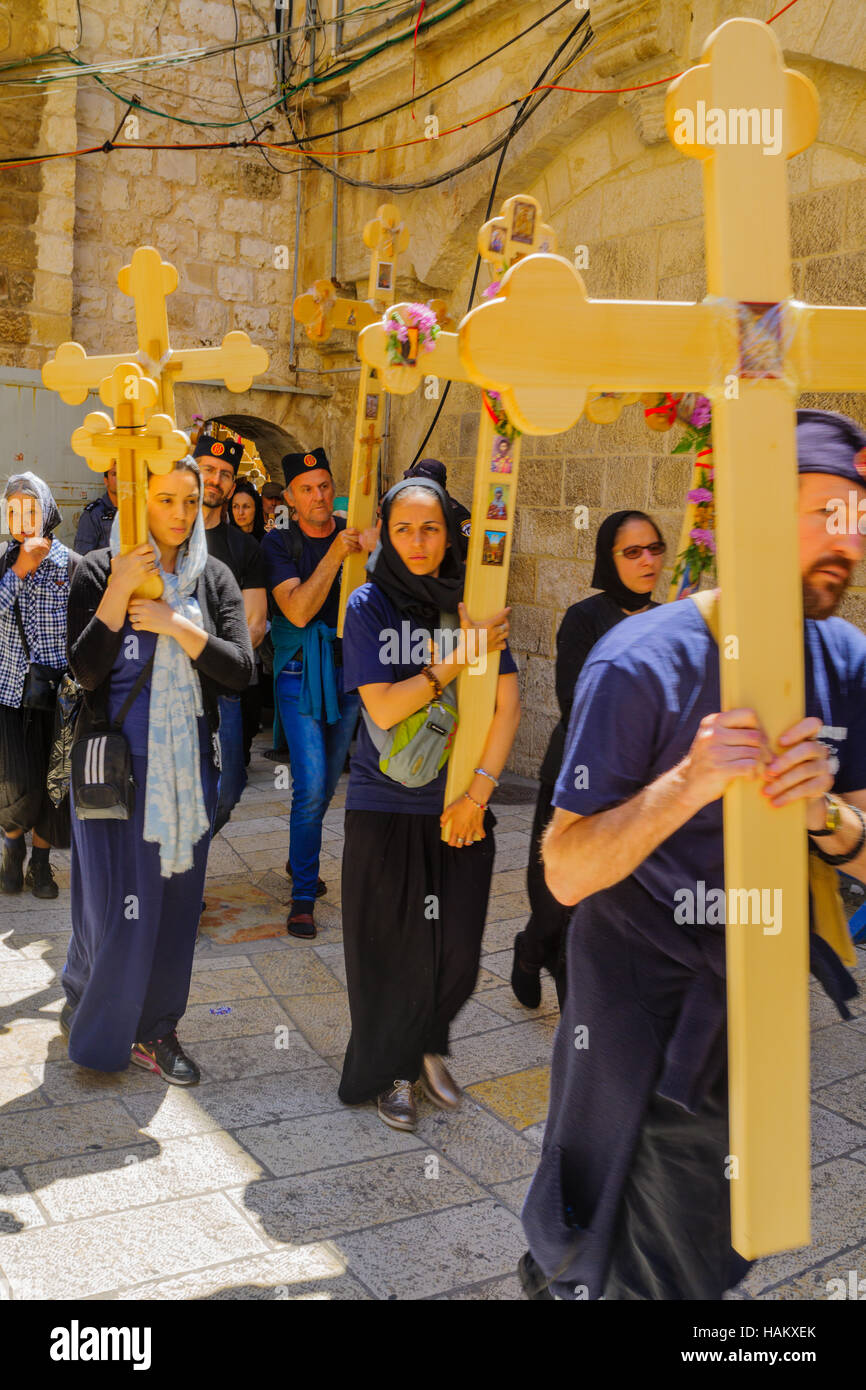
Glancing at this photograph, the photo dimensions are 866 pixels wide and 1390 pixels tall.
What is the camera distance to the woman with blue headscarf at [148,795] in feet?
11.6

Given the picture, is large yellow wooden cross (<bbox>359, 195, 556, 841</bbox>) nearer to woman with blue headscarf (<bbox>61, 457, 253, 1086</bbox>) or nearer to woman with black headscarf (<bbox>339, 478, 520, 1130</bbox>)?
woman with black headscarf (<bbox>339, 478, 520, 1130</bbox>)

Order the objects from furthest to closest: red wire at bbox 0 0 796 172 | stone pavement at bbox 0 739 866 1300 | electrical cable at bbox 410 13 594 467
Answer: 1. electrical cable at bbox 410 13 594 467
2. red wire at bbox 0 0 796 172
3. stone pavement at bbox 0 739 866 1300

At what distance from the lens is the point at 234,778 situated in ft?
17.0

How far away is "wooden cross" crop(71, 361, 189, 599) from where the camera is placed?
10.7ft

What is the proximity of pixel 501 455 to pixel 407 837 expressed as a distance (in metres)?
1.16

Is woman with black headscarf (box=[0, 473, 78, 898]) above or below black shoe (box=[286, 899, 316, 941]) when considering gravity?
above

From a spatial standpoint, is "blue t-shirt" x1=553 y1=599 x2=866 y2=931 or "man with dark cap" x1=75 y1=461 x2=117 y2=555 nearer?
"blue t-shirt" x1=553 y1=599 x2=866 y2=931

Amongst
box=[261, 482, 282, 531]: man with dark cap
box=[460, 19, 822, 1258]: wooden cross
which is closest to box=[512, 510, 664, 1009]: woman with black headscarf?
box=[460, 19, 822, 1258]: wooden cross

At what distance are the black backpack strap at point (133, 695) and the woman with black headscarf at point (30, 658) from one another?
5.63 ft

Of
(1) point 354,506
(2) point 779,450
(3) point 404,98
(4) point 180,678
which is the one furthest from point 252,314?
(2) point 779,450

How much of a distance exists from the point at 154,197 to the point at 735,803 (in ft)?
32.3

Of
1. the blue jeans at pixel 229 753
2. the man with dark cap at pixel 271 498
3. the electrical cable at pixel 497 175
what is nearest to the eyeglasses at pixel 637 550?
the blue jeans at pixel 229 753

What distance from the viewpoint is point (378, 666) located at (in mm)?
3432

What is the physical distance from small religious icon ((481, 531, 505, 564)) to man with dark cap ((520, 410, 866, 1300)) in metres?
1.61
